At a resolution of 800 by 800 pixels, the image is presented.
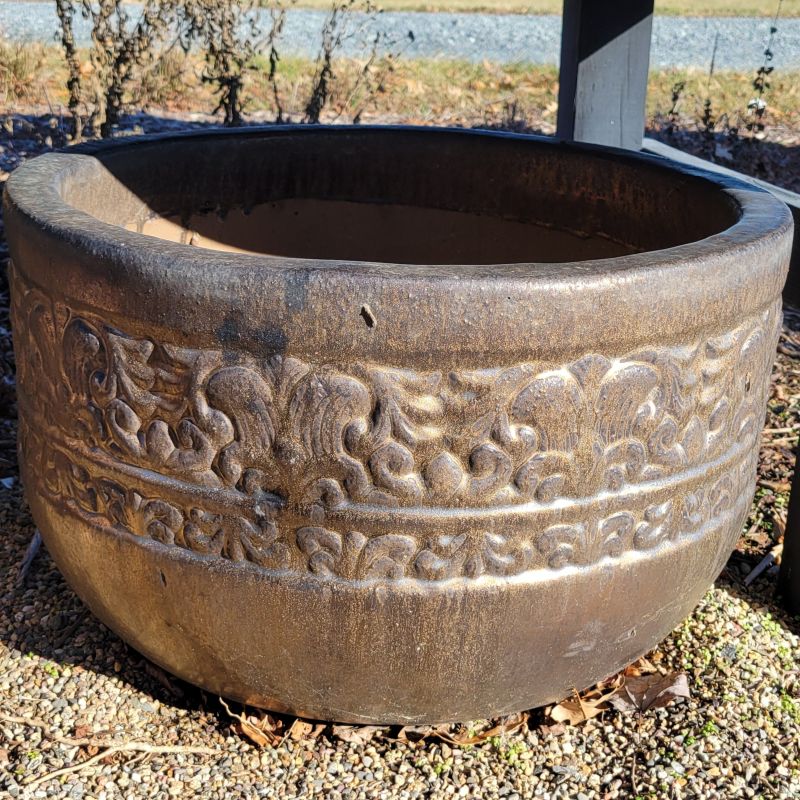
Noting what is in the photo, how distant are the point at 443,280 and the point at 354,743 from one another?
94 centimetres

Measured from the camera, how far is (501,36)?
11.0m

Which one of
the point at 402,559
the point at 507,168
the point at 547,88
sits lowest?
the point at 547,88

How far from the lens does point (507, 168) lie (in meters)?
2.76

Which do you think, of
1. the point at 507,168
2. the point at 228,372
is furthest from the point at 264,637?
the point at 507,168

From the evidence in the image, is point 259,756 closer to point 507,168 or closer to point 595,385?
point 595,385

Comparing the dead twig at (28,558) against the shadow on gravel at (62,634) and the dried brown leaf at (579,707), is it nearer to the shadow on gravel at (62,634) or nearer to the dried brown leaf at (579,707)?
the shadow on gravel at (62,634)

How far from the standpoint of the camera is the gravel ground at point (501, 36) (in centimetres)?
920

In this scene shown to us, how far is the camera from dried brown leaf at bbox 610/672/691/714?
2072mm

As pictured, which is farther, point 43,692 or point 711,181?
point 711,181

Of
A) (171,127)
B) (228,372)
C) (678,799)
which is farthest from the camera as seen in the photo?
(171,127)

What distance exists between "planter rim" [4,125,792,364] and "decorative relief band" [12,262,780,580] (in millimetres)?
42

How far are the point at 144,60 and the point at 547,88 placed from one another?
3129 mm

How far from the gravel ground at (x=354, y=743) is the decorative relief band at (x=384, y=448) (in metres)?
0.47

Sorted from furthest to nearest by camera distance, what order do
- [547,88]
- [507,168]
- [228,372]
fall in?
[547,88], [507,168], [228,372]
